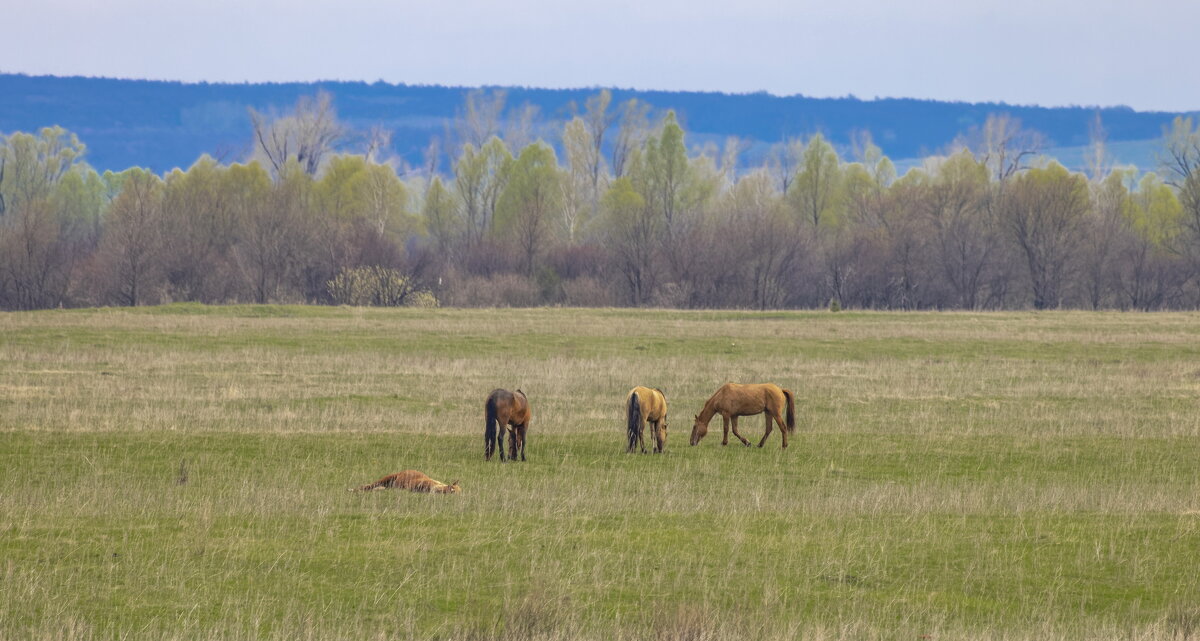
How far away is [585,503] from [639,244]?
70202 millimetres

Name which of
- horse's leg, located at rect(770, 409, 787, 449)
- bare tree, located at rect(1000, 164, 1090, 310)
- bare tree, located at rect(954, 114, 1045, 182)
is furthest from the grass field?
bare tree, located at rect(954, 114, 1045, 182)

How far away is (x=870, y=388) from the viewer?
31453 mm

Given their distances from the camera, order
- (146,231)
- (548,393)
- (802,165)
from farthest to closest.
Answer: (802,165) < (146,231) < (548,393)

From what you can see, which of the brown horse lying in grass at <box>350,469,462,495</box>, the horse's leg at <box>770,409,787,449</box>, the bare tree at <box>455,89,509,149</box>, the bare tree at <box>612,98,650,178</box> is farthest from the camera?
the bare tree at <box>455,89,509,149</box>

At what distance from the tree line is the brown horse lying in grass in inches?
2123

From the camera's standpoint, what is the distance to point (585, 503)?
15750 millimetres

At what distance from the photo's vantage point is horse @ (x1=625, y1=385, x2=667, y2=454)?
2050 centimetres

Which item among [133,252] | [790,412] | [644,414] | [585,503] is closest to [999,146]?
[133,252]

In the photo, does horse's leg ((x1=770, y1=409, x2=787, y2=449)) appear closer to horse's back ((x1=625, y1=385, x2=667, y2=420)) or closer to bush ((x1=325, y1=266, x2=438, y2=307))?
horse's back ((x1=625, y1=385, x2=667, y2=420))

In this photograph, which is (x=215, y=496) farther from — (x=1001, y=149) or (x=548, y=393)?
(x=1001, y=149)

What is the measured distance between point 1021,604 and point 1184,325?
162 ft

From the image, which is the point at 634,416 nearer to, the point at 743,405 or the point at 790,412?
the point at 743,405

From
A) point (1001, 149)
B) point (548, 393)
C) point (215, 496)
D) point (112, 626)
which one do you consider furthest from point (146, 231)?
point (1001, 149)

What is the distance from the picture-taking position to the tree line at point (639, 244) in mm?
76438
